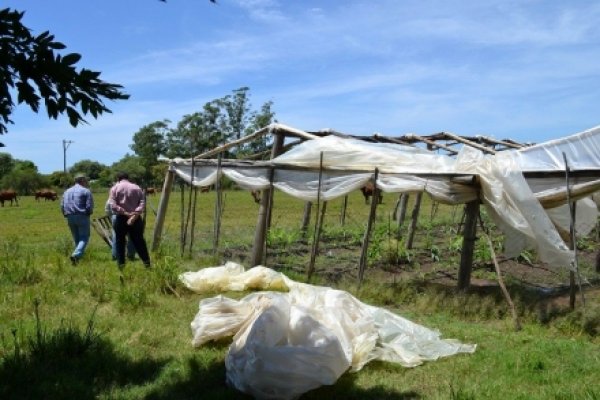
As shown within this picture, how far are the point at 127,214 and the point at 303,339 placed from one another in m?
5.61

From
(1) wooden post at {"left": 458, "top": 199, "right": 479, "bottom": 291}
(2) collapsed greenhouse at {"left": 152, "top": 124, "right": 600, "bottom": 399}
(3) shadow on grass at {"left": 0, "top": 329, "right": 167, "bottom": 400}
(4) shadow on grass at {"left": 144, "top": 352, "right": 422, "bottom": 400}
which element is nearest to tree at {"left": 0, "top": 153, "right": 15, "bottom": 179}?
(2) collapsed greenhouse at {"left": 152, "top": 124, "right": 600, "bottom": 399}

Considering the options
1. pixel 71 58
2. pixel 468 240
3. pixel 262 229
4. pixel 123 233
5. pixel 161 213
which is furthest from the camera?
pixel 161 213

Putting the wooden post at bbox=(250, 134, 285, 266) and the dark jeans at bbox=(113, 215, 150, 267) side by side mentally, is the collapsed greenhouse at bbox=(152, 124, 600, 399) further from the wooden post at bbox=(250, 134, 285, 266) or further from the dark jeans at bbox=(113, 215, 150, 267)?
the dark jeans at bbox=(113, 215, 150, 267)

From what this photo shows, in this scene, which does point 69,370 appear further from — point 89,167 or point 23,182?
point 89,167

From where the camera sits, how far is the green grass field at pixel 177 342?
14.9 feet

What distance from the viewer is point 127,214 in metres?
9.37

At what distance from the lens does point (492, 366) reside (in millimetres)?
5059

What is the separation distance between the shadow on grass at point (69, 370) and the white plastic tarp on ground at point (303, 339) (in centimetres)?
75

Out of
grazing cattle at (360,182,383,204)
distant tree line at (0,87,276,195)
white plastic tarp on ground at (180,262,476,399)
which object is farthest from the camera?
distant tree line at (0,87,276,195)

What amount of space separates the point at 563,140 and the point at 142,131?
63.4 metres

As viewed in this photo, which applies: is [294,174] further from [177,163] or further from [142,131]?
[142,131]

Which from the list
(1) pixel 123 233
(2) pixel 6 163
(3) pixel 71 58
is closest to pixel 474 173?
(1) pixel 123 233

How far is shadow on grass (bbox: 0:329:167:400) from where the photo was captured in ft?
14.6

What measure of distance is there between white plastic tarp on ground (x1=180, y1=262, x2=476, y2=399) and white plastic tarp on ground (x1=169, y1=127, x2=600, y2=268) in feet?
7.84
